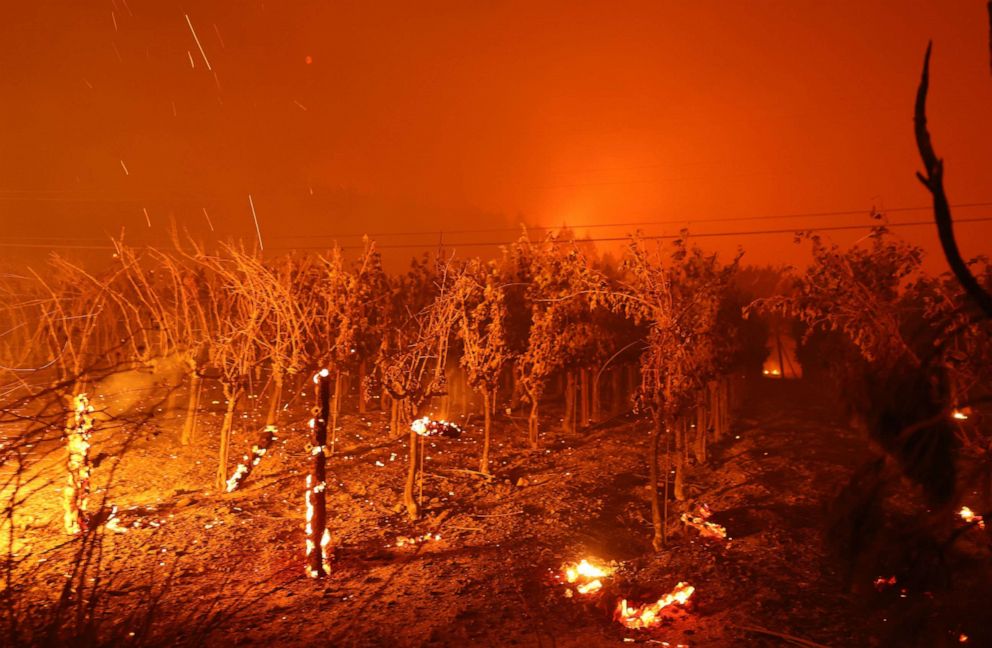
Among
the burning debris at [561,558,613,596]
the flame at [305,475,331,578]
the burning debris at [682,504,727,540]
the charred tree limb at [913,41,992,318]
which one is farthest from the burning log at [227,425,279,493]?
the charred tree limb at [913,41,992,318]

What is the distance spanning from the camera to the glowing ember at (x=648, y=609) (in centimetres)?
880

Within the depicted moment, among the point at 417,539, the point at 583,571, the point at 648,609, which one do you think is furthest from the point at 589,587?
the point at 417,539

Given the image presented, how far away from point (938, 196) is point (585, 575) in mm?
9507

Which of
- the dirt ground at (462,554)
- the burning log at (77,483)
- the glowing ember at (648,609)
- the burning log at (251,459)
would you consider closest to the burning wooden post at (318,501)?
the dirt ground at (462,554)

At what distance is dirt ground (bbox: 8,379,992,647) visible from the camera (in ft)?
27.7

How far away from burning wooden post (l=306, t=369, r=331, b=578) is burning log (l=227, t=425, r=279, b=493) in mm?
5286

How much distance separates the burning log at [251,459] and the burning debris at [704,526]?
9.52m

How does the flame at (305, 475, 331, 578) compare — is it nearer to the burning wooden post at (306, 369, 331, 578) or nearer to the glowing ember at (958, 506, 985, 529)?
the burning wooden post at (306, 369, 331, 578)

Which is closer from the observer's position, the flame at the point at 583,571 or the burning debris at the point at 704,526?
the flame at the point at 583,571

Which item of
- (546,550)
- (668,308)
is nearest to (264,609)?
(546,550)

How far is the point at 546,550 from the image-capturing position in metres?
11.9

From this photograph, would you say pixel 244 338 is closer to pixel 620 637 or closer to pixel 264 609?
pixel 264 609

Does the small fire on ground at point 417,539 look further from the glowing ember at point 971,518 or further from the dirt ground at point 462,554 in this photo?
the glowing ember at point 971,518

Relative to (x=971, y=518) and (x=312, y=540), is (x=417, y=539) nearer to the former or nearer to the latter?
(x=312, y=540)
